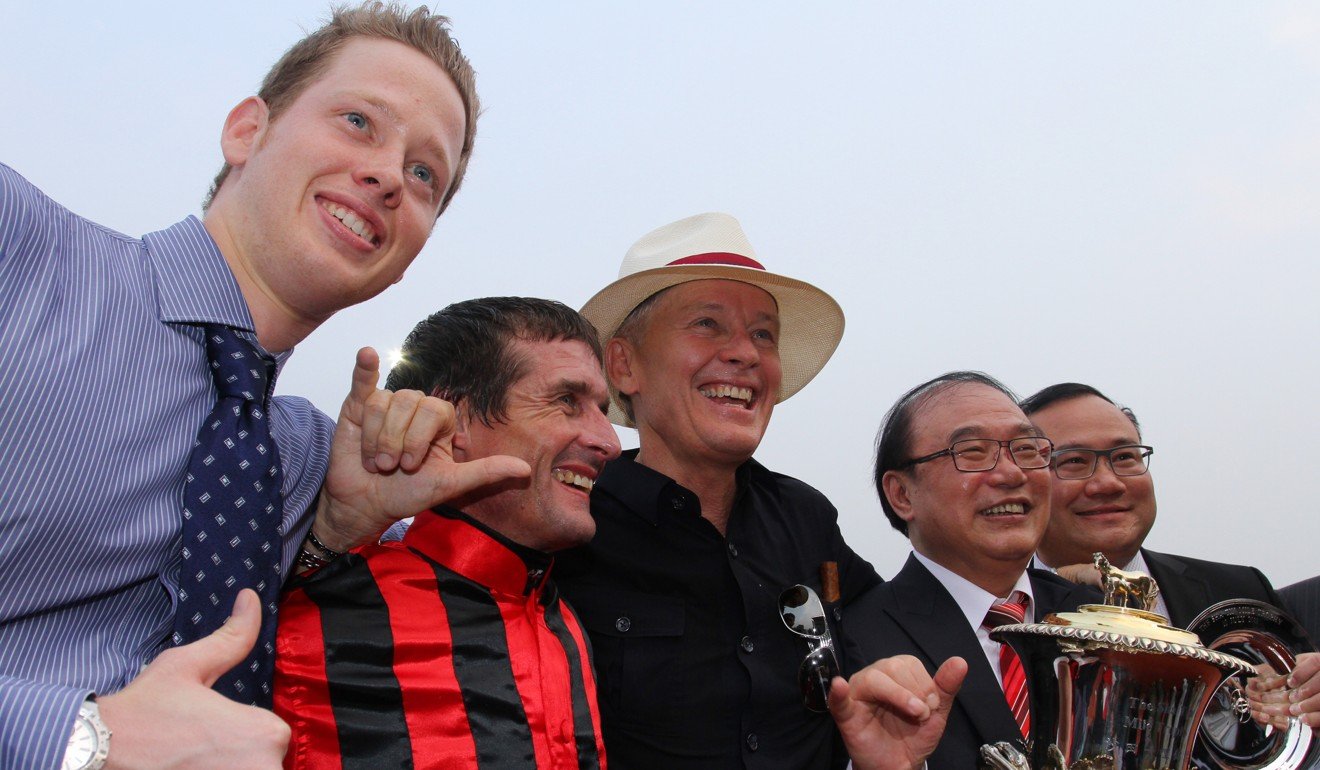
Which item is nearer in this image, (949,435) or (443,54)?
(443,54)

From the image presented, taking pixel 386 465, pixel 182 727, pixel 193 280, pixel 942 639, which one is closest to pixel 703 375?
pixel 942 639

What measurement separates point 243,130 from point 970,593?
3.41m

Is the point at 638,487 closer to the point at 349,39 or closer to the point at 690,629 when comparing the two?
the point at 690,629

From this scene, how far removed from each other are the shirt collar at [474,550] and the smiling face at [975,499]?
87.0 inches

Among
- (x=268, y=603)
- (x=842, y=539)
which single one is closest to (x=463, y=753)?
(x=268, y=603)

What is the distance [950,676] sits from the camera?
3354 millimetres

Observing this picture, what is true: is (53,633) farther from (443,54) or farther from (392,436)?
(443,54)

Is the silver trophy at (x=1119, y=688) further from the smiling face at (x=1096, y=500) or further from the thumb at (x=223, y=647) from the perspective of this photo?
the thumb at (x=223, y=647)

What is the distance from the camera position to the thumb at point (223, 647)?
5.71 ft

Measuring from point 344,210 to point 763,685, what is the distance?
88.0 inches

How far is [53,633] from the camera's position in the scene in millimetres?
2266

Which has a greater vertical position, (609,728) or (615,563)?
(615,563)

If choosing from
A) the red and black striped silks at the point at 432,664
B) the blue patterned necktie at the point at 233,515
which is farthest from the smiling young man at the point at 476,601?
the blue patterned necktie at the point at 233,515

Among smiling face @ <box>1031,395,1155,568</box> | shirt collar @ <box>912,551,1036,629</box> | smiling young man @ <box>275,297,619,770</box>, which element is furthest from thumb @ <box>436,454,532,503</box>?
smiling face @ <box>1031,395,1155,568</box>
